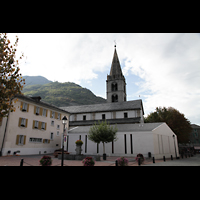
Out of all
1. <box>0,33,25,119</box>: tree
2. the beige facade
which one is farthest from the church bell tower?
<box>0,33,25,119</box>: tree

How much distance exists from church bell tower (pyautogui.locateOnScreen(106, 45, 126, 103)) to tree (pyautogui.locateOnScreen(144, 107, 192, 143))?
14545 millimetres

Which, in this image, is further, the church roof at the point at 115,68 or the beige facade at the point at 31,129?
the church roof at the point at 115,68

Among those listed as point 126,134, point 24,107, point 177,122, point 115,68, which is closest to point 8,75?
point 24,107

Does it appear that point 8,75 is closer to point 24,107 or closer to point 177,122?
point 24,107

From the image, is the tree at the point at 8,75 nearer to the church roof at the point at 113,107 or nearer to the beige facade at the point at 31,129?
the beige facade at the point at 31,129

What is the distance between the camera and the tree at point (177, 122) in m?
41.8

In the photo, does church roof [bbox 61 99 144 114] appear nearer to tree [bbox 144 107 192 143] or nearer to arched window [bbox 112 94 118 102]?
tree [bbox 144 107 192 143]

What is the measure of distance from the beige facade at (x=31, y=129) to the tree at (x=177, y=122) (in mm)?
29447

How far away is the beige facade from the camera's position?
22.7 meters

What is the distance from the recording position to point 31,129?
87.8 ft

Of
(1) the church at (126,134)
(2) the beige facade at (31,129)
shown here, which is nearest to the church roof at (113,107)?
(1) the church at (126,134)

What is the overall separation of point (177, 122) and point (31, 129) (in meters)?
37.9
